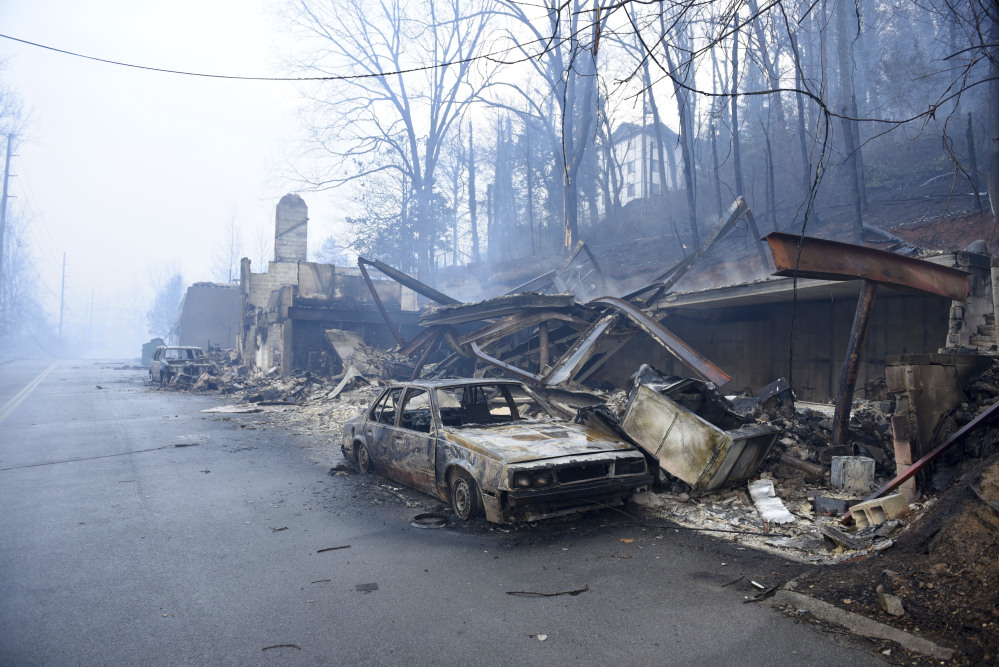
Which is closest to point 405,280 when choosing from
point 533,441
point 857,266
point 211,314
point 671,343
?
point 671,343

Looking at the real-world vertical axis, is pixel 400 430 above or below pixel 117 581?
above

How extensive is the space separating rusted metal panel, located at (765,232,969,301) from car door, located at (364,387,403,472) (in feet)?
14.1

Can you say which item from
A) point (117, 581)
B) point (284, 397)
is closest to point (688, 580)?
point (117, 581)

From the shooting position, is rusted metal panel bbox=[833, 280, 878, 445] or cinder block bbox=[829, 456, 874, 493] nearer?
cinder block bbox=[829, 456, 874, 493]

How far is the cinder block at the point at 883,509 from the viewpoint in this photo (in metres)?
4.50

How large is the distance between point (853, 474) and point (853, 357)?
138 cm

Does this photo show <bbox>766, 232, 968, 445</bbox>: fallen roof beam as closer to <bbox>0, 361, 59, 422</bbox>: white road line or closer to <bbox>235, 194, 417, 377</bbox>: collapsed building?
<bbox>235, 194, 417, 377</bbox>: collapsed building

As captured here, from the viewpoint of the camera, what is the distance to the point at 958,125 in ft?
68.5

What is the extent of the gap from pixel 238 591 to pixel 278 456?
5.25 metres

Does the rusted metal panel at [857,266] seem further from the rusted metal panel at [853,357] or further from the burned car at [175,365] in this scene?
the burned car at [175,365]

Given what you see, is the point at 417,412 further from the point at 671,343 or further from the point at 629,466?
the point at 671,343

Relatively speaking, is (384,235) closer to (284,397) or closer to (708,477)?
(284,397)

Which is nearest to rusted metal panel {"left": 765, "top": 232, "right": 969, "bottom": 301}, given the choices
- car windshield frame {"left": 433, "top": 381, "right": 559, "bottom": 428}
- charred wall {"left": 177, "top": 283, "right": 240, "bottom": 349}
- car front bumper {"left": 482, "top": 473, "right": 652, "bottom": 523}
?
car front bumper {"left": 482, "top": 473, "right": 652, "bottom": 523}

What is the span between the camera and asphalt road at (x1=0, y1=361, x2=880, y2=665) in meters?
2.93
